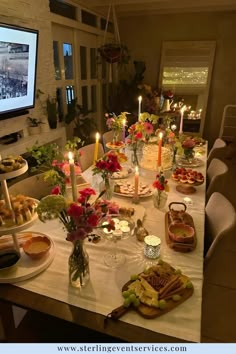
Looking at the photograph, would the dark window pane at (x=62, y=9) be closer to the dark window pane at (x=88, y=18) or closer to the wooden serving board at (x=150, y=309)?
the dark window pane at (x=88, y=18)

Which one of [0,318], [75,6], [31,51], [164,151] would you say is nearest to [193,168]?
[164,151]

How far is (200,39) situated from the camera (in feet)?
14.4

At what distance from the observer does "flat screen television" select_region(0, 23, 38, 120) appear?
2115 mm

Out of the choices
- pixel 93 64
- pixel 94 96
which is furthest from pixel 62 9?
pixel 94 96

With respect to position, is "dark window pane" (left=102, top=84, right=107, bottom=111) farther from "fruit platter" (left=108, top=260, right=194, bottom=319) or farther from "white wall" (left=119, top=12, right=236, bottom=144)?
"fruit platter" (left=108, top=260, right=194, bottom=319)

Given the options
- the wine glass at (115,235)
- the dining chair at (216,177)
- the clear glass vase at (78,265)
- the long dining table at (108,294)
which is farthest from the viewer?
the dining chair at (216,177)

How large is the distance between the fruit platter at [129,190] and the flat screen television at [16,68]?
1.36 m

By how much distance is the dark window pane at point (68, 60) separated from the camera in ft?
11.1

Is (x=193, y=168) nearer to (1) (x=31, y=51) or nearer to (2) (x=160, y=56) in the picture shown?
(1) (x=31, y=51)

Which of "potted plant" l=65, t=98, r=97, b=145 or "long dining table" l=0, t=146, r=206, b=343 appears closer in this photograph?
"long dining table" l=0, t=146, r=206, b=343

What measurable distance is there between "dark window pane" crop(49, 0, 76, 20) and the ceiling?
0.14 meters

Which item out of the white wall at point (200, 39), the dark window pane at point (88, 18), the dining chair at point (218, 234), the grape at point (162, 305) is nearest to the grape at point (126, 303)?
the grape at point (162, 305)

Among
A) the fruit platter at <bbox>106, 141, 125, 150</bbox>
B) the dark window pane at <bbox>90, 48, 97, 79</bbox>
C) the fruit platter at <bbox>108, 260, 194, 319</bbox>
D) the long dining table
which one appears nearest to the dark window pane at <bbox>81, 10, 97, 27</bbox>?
the dark window pane at <bbox>90, 48, 97, 79</bbox>

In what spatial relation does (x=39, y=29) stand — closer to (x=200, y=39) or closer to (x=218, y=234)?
(x=218, y=234)
